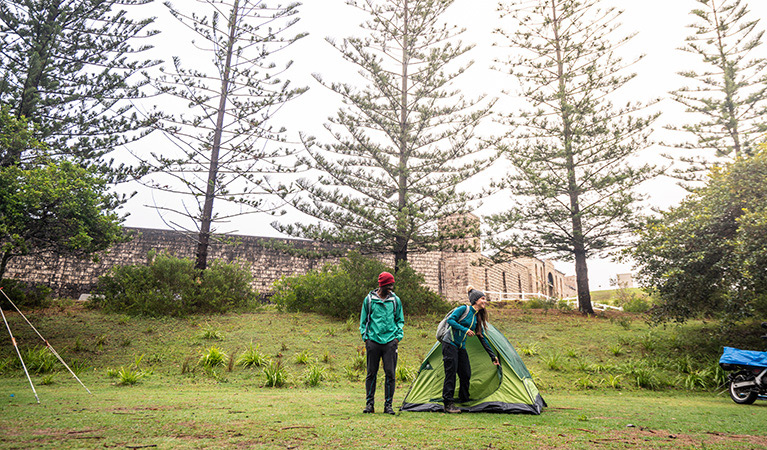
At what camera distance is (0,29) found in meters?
11.0

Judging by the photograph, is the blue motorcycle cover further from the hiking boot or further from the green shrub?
the green shrub

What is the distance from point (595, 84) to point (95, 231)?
13811 millimetres

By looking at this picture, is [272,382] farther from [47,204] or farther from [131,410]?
[47,204]

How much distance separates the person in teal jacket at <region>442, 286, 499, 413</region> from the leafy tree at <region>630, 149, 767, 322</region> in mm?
5591

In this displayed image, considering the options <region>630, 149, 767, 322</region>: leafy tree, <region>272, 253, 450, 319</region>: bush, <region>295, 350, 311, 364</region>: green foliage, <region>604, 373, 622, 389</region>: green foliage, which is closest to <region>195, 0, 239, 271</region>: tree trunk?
<region>272, 253, 450, 319</region>: bush

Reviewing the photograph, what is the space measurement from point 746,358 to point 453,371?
14.9 ft

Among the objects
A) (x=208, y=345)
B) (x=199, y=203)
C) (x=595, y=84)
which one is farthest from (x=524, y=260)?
(x=208, y=345)

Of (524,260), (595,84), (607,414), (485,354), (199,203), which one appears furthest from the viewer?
(524,260)

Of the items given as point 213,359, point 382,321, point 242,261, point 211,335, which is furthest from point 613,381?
point 242,261

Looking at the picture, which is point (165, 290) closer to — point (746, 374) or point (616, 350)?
point (616, 350)

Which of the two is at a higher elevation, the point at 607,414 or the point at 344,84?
the point at 344,84

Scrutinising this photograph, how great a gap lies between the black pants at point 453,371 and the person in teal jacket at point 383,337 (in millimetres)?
607

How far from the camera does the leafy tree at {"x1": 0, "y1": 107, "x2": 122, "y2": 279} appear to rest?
7727 mm

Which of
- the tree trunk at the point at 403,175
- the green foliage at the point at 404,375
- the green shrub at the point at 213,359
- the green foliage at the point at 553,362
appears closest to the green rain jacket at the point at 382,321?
the green foliage at the point at 404,375
